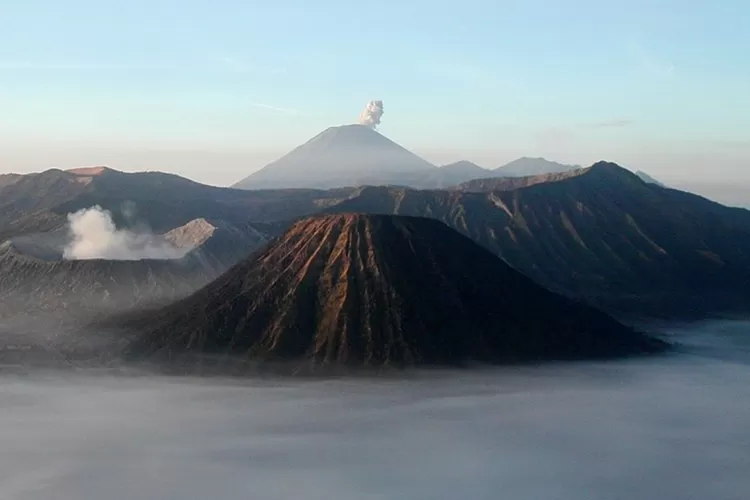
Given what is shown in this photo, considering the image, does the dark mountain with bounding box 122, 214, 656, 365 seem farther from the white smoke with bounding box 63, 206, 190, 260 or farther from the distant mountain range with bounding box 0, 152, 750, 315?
the distant mountain range with bounding box 0, 152, 750, 315

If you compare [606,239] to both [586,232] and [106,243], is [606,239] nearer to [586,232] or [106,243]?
[586,232]

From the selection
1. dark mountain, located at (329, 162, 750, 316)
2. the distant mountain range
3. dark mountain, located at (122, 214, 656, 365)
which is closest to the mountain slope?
the distant mountain range

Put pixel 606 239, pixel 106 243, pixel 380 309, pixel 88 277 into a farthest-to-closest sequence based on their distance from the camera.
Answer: pixel 606 239 → pixel 106 243 → pixel 88 277 → pixel 380 309

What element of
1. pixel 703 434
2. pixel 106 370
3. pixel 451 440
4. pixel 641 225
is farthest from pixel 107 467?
pixel 641 225

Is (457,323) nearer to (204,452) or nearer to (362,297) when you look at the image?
(362,297)

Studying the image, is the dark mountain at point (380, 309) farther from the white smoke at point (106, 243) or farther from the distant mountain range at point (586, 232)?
the distant mountain range at point (586, 232)

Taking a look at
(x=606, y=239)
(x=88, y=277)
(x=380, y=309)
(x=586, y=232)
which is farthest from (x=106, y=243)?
(x=606, y=239)
